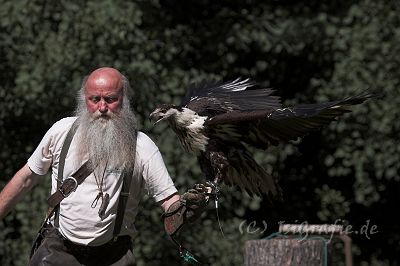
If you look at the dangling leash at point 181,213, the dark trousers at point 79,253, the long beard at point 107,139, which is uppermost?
the long beard at point 107,139

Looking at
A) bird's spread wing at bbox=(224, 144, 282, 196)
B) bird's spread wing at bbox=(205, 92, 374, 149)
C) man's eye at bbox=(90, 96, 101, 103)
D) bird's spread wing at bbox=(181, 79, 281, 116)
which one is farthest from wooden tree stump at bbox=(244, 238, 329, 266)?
man's eye at bbox=(90, 96, 101, 103)

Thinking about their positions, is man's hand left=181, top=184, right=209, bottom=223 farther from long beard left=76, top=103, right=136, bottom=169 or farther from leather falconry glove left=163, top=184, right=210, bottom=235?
long beard left=76, top=103, right=136, bottom=169

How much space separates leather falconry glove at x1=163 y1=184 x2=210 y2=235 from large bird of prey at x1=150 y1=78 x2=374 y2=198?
0.46 feet

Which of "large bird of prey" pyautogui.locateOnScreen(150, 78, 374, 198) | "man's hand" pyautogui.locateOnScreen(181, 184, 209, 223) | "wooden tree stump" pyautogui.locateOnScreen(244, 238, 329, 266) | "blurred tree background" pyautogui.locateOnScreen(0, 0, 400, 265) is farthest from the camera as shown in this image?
"blurred tree background" pyautogui.locateOnScreen(0, 0, 400, 265)

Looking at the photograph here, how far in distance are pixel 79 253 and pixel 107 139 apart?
0.50 meters

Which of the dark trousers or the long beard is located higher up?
the long beard

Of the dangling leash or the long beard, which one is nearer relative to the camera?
the dangling leash

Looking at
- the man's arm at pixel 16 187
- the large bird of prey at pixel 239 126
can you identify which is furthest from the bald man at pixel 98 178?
the large bird of prey at pixel 239 126

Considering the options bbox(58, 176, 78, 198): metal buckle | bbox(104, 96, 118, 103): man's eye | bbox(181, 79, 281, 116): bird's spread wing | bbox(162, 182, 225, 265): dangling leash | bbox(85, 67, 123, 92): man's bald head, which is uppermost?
bbox(85, 67, 123, 92): man's bald head

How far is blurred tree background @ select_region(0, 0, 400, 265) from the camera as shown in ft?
27.3

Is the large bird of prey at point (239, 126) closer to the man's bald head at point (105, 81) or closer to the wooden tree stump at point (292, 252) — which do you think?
the man's bald head at point (105, 81)

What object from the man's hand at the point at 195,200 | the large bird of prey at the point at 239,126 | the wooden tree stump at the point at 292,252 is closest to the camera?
the man's hand at the point at 195,200

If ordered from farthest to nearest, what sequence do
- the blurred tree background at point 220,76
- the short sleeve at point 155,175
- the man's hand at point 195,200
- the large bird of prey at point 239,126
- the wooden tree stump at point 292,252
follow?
the blurred tree background at point 220,76
the wooden tree stump at point 292,252
the short sleeve at point 155,175
the large bird of prey at point 239,126
the man's hand at point 195,200

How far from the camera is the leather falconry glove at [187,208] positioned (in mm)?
4242
